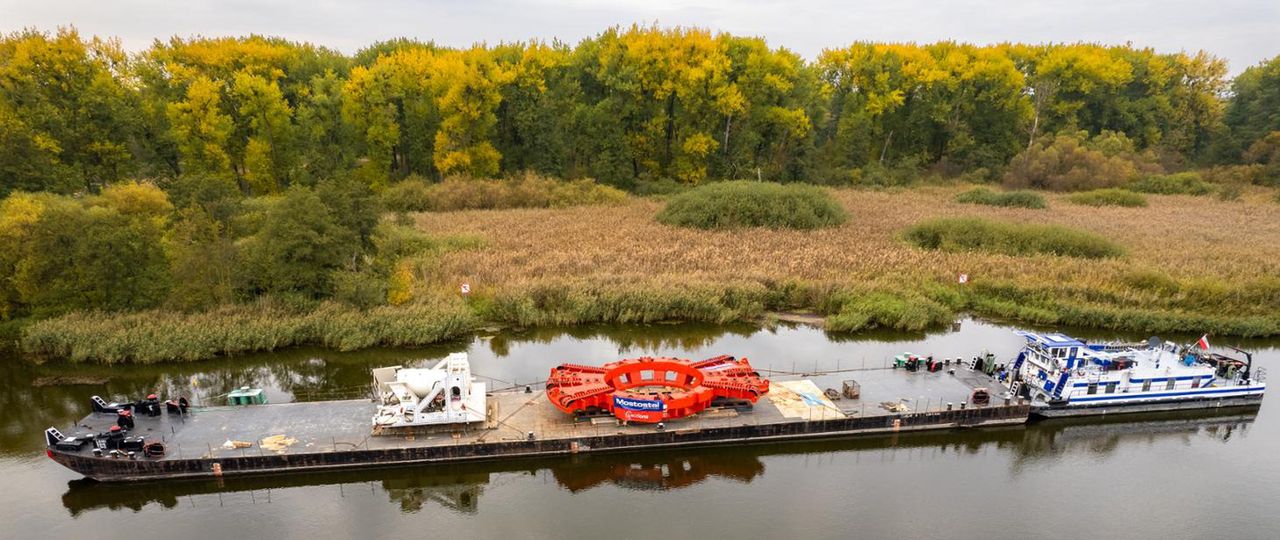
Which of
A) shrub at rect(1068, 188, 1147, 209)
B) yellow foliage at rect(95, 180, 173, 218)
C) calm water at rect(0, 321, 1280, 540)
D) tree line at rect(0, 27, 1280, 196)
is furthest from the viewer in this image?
shrub at rect(1068, 188, 1147, 209)

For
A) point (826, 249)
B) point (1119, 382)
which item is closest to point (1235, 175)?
point (826, 249)

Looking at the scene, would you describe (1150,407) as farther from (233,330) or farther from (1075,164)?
(1075,164)

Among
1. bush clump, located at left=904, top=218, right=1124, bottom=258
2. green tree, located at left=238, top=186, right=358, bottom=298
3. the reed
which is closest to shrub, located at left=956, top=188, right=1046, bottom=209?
bush clump, located at left=904, top=218, right=1124, bottom=258

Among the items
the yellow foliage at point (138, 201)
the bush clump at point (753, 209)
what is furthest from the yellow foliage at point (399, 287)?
the bush clump at point (753, 209)

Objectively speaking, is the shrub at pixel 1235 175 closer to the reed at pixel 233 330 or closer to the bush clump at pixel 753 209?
the bush clump at pixel 753 209

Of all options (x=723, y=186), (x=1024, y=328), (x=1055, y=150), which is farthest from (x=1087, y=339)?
(x=1055, y=150)

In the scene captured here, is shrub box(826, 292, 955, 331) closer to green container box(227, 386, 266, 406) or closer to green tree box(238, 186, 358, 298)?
green tree box(238, 186, 358, 298)

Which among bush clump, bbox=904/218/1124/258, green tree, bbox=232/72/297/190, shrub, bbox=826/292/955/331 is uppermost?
green tree, bbox=232/72/297/190
